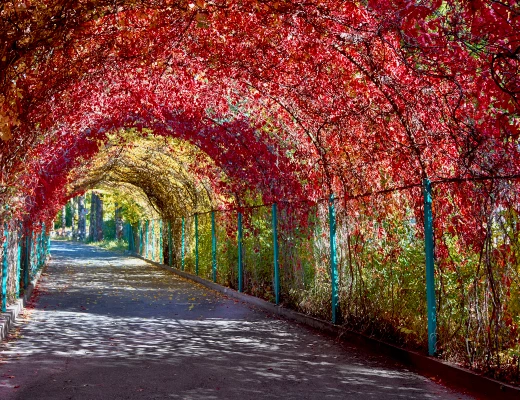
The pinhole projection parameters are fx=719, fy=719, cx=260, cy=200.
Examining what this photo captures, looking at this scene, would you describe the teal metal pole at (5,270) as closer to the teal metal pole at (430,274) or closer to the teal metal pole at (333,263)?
the teal metal pole at (333,263)

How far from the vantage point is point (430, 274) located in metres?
7.53

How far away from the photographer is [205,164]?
2044 cm

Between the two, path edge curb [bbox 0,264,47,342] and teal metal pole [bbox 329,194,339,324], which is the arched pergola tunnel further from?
path edge curb [bbox 0,264,47,342]

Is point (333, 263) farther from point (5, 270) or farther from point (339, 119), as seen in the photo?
point (5, 270)

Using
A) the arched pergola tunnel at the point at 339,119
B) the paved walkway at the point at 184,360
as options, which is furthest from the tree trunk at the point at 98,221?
the paved walkway at the point at 184,360

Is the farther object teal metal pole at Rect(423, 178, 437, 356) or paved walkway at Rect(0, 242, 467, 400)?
teal metal pole at Rect(423, 178, 437, 356)

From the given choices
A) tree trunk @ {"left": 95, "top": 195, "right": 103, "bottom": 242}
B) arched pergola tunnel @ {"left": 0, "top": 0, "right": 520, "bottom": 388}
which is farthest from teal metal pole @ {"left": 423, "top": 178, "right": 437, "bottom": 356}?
tree trunk @ {"left": 95, "top": 195, "right": 103, "bottom": 242}

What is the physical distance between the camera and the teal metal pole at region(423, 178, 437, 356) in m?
7.49

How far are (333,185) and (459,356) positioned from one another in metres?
4.63

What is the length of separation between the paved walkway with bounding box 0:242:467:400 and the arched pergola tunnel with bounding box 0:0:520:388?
2.84ft

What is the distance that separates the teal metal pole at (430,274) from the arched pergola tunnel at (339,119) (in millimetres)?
29

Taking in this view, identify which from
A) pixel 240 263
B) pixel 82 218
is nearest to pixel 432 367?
pixel 240 263

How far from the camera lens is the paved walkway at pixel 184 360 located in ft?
21.3

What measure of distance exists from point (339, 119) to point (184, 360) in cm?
437
